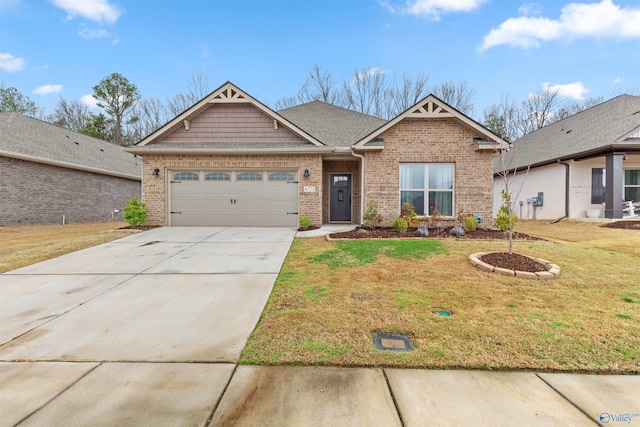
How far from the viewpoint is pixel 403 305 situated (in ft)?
11.3

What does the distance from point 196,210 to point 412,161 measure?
27.1 ft

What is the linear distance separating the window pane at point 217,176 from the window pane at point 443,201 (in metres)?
7.58

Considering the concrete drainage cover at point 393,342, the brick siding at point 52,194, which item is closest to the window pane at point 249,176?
the concrete drainage cover at point 393,342

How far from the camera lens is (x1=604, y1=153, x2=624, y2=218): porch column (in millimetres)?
11320

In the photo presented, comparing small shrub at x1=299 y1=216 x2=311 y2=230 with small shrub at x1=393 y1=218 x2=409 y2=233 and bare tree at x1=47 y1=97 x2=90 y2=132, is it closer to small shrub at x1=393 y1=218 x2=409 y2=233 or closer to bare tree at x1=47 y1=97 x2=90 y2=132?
small shrub at x1=393 y1=218 x2=409 y2=233

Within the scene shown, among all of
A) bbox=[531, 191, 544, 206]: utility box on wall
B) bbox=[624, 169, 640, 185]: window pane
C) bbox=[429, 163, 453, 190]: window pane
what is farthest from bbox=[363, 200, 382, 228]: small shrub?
bbox=[624, 169, 640, 185]: window pane

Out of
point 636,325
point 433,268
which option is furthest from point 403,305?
point 636,325

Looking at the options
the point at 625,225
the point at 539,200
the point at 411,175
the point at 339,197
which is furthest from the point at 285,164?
the point at 539,200

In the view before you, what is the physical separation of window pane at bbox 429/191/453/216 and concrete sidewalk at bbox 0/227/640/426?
8.34m

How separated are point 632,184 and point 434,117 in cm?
1100

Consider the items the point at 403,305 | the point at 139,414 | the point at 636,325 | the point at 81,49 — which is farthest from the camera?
the point at 81,49

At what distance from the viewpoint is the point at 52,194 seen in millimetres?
13453

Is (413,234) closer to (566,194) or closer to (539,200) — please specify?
(566,194)

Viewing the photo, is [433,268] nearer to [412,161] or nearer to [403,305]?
[403,305]
